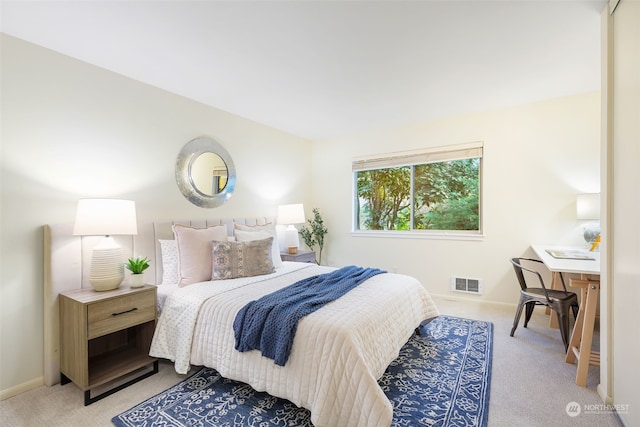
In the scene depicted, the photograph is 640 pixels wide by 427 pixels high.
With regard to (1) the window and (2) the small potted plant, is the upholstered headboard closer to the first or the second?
(2) the small potted plant

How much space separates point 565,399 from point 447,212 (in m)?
2.51

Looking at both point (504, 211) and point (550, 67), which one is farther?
point (504, 211)

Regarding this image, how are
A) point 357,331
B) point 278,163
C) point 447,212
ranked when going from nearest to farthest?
point 357,331, point 447,212, point 278,163

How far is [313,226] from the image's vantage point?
478 cm

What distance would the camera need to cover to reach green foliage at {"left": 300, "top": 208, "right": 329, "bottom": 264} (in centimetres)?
469

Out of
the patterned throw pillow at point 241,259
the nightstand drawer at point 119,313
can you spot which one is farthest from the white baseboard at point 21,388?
the patterned throw pillow at point 241,259

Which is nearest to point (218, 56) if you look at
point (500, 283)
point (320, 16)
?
point (320, 16)

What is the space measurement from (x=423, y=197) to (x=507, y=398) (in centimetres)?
275

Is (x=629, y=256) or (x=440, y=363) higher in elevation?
(x=629, y=256)

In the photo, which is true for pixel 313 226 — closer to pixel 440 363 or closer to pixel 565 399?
pixel 440 363

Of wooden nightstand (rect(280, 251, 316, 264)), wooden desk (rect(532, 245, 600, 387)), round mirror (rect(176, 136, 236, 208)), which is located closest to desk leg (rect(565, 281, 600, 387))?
wooden desk (rect(532, 245, 600, 387))

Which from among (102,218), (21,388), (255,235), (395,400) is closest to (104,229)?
(102,218)

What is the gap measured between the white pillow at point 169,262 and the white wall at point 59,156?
1.09ft

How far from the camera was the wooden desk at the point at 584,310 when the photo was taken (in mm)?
2033
